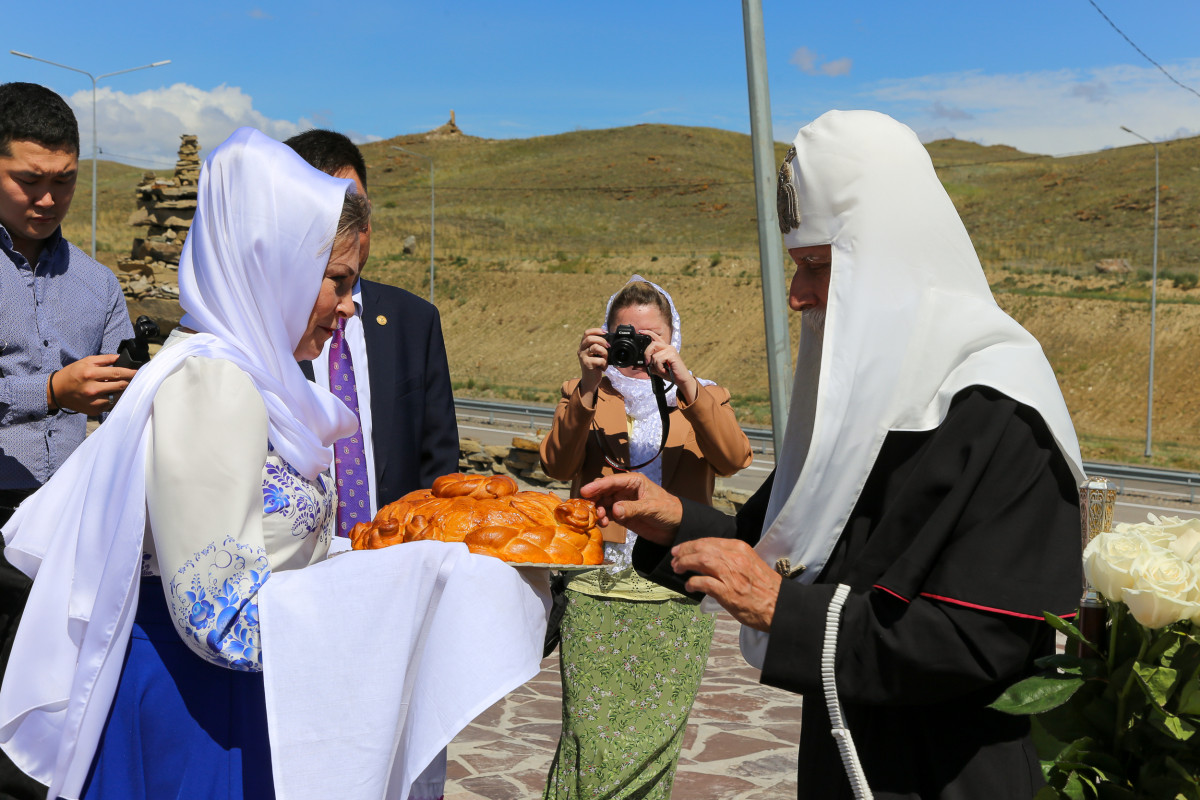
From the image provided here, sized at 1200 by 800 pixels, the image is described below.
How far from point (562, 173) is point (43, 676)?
3470 inches

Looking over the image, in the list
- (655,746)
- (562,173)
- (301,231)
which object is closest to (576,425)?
(655,746)

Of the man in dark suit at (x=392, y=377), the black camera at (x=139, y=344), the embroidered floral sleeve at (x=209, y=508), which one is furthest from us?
Result: the man in dark suit at (x=392, y=377)

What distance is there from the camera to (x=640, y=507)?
275cm

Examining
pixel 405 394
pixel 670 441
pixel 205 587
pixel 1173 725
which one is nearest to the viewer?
pixel 1173 725

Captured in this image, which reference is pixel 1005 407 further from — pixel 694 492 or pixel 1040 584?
pixel 694 492

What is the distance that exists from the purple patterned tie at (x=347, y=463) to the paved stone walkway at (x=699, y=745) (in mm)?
1768

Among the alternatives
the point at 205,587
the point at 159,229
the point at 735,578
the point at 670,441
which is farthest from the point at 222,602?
the point at 159,229

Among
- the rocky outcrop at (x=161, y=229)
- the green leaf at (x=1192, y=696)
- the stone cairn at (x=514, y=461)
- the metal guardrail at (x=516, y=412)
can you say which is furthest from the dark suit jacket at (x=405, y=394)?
the metal guardrail at (x=516, y=412)

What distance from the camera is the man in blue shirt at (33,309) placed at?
3.35 metres

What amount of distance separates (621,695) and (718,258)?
4608cm

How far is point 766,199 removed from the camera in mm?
5703

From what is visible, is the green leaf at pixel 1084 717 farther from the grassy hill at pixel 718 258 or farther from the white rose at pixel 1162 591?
the grassy hill at pixel 718 258

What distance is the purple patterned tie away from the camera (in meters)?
3.38

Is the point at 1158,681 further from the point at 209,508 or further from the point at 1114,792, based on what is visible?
the point at 209,508
